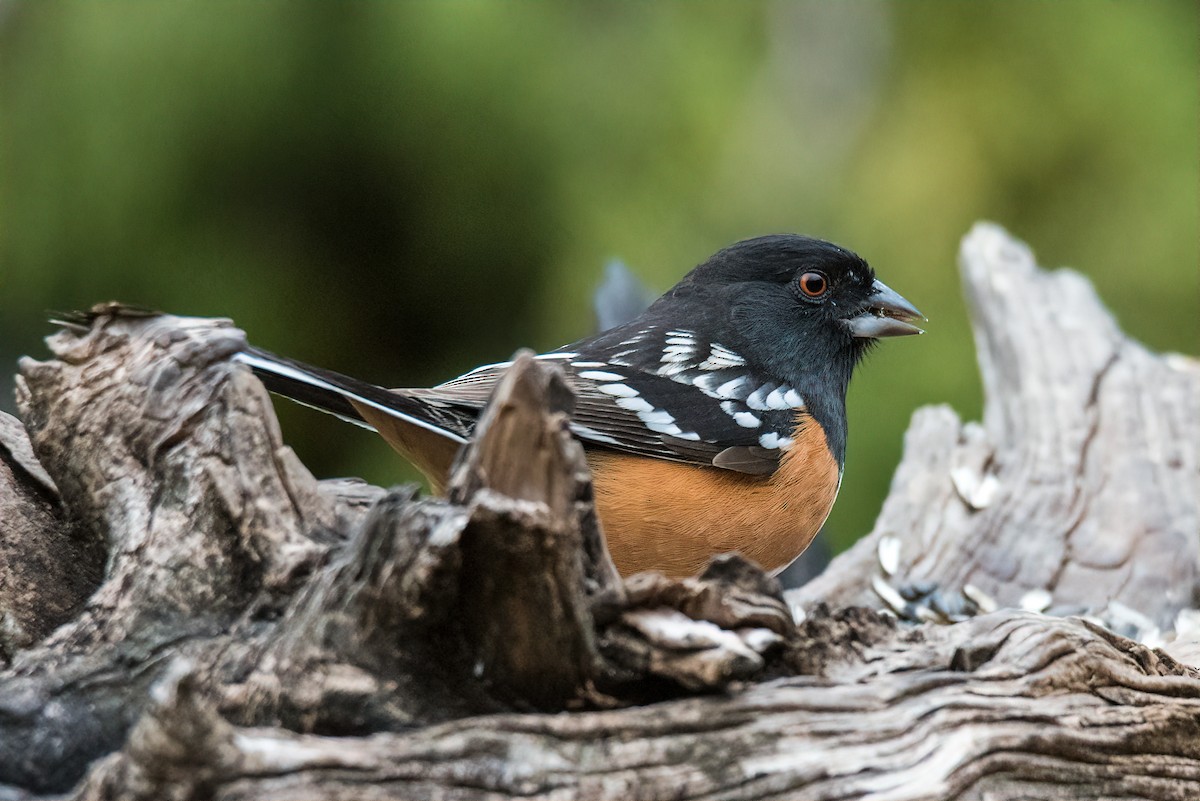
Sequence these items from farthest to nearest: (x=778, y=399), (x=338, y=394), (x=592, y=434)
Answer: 1. (x=778, y=399)
2. (x=592, y=434)
3. (x=338, y=394)

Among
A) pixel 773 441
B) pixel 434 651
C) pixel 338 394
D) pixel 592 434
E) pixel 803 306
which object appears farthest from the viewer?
pixel 803 306

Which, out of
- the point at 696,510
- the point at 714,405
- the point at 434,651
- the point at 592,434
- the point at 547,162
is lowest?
the point at 434,651

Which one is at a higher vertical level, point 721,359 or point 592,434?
point 721,359

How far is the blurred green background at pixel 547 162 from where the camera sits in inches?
157

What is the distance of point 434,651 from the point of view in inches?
58.0

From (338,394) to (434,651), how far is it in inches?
24.0

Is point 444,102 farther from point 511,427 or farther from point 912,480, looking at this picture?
point 511,427

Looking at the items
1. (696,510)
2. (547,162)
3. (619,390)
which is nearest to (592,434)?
(619,390)

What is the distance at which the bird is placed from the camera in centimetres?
233

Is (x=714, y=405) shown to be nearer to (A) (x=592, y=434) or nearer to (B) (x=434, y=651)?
(A) (x=592, y=434)

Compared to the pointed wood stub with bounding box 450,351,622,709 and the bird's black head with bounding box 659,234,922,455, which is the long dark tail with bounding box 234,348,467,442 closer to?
the pointed wood stub with bounding box 450,351,622,709

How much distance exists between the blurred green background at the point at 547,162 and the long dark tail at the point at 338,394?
6.43 feet

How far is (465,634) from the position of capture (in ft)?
4.84

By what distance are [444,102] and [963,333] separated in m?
2.36
